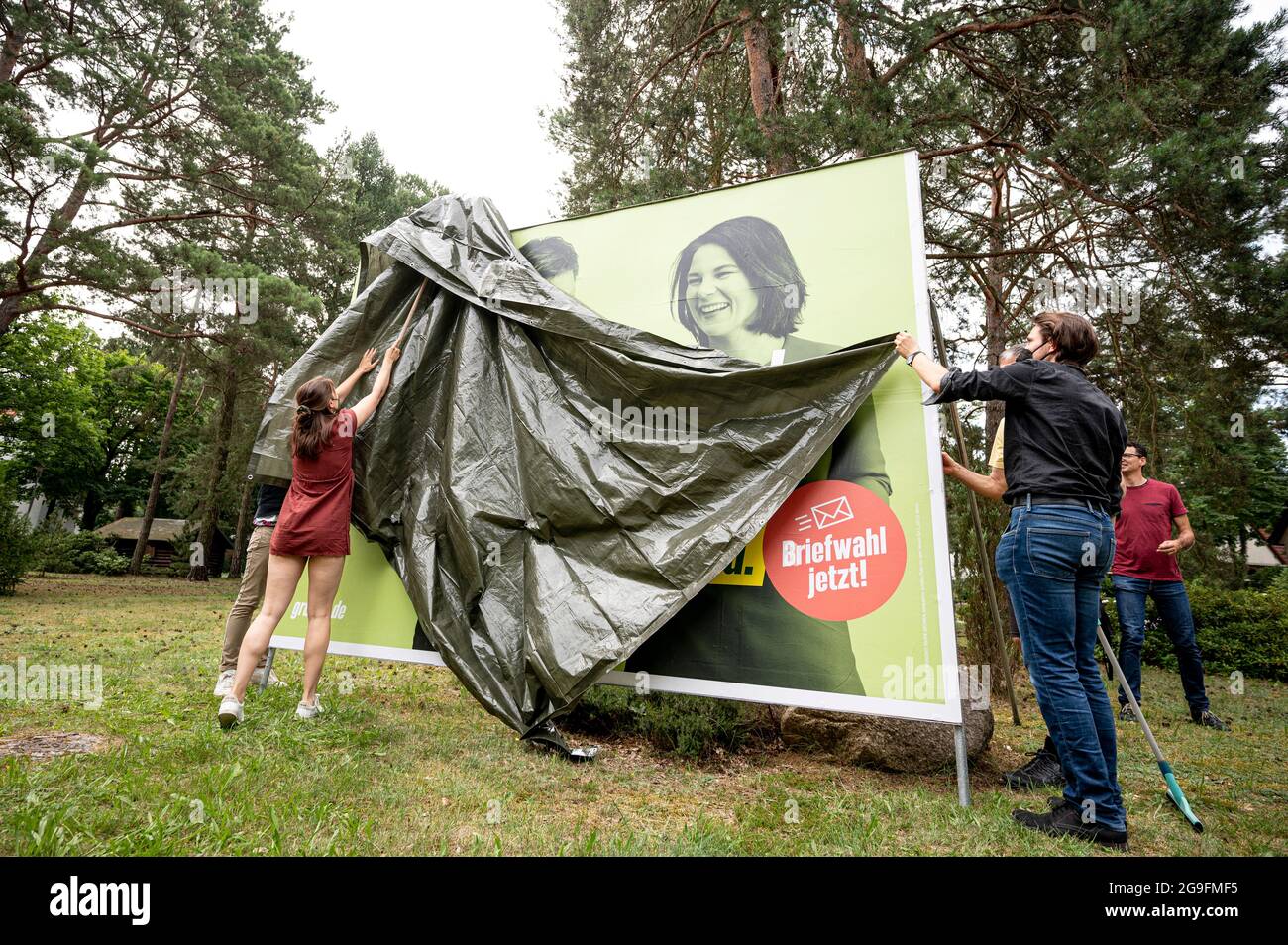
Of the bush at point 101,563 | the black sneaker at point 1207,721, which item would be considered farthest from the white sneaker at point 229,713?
the bush at point 101,563

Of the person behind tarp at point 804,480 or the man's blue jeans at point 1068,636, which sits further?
the person behind tarp at point 804,480

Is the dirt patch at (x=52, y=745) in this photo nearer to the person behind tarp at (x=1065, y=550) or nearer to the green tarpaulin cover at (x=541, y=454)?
the green tarpaulin cover at (x=541, y=454)

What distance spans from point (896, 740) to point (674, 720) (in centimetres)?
112

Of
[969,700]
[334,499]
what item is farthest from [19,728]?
[969,700]

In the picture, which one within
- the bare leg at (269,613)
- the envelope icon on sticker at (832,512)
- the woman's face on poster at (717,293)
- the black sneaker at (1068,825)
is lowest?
the black sneaker at (1068,825)

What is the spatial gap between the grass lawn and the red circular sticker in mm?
821

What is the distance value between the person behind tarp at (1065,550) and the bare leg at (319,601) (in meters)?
3.10

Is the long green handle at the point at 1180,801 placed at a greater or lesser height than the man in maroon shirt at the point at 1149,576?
lesser

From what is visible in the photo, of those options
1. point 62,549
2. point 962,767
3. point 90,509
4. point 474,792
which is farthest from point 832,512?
point 90,509

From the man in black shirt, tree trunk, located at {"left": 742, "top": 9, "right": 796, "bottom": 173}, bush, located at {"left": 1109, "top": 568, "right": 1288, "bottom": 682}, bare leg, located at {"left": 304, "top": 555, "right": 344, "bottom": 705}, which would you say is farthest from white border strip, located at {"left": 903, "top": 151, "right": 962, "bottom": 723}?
bush, located at {"left": 1109, "top": 568, "right": 1288, "bottom": 682}

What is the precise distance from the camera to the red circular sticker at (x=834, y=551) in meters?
2.79

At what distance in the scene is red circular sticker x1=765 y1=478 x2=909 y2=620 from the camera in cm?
279
